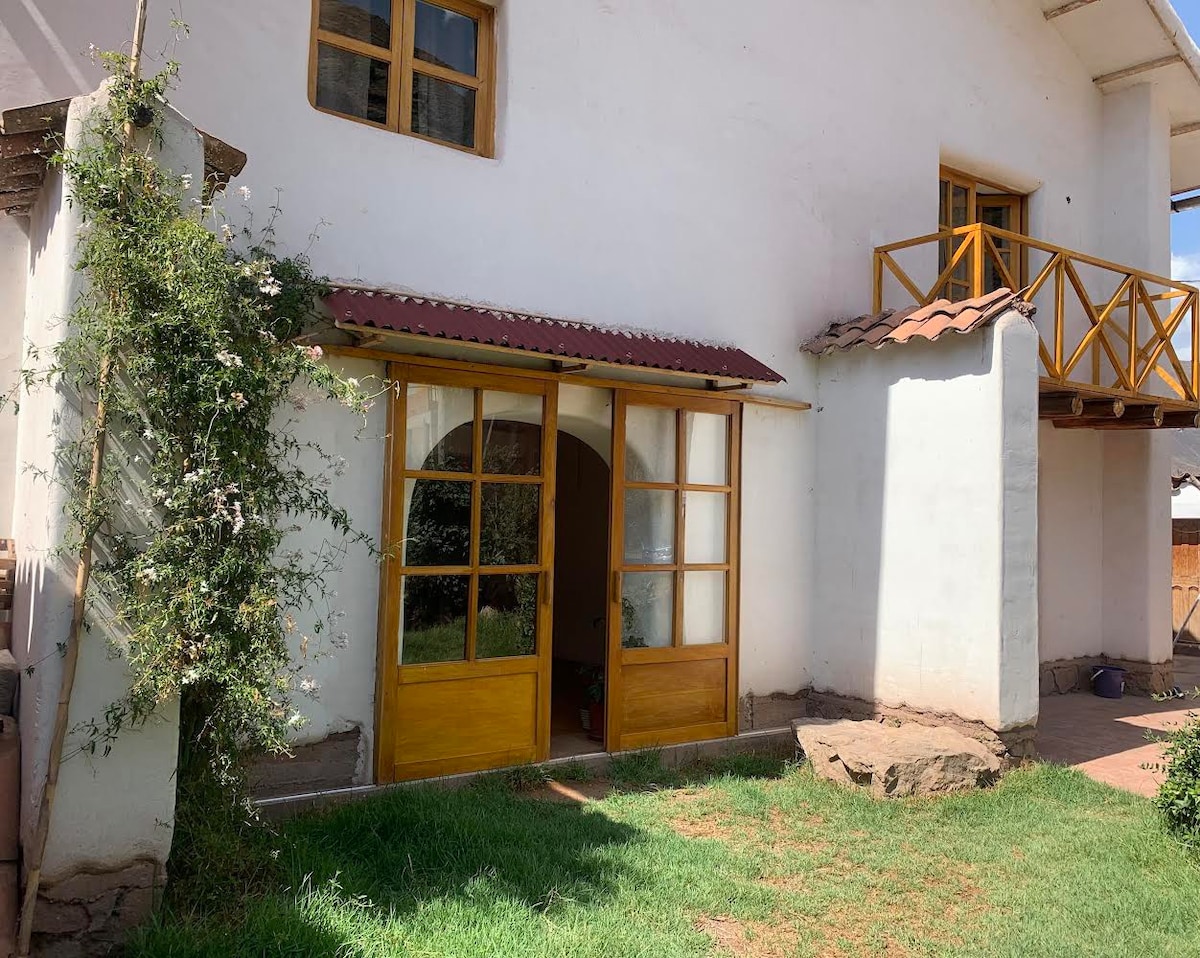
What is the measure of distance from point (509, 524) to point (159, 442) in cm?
276

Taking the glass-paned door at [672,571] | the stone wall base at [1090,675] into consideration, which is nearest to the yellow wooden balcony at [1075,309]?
the glass-paned door at [672,571]

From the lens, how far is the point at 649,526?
6.71 meters

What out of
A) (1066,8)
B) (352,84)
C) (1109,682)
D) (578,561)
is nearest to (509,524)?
(352,84)

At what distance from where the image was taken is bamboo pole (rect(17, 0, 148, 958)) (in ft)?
10.7

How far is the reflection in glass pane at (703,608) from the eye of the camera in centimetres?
682

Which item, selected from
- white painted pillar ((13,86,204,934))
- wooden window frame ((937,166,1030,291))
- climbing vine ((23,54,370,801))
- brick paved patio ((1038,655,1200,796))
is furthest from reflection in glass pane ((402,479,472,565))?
wooden window frame ((937,166,1030,291))

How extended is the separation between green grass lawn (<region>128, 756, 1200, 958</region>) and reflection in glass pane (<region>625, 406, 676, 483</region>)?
2.18 metres

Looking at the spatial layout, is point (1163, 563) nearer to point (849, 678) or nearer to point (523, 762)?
point (849, 678)

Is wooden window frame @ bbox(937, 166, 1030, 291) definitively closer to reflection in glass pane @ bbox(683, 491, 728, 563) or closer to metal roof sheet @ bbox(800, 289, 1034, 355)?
metal roof sheet @ bbox(800, 289, 1034, 355)

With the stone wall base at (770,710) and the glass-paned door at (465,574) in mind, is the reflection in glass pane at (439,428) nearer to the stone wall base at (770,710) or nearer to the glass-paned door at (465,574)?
the glass-paned door at (465,574)

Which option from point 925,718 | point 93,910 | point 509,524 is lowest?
point 93,910

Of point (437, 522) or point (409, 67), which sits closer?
point (437, 522)

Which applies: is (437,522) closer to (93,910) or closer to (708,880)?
(708,880)

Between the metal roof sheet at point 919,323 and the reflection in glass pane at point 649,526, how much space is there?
186cm
